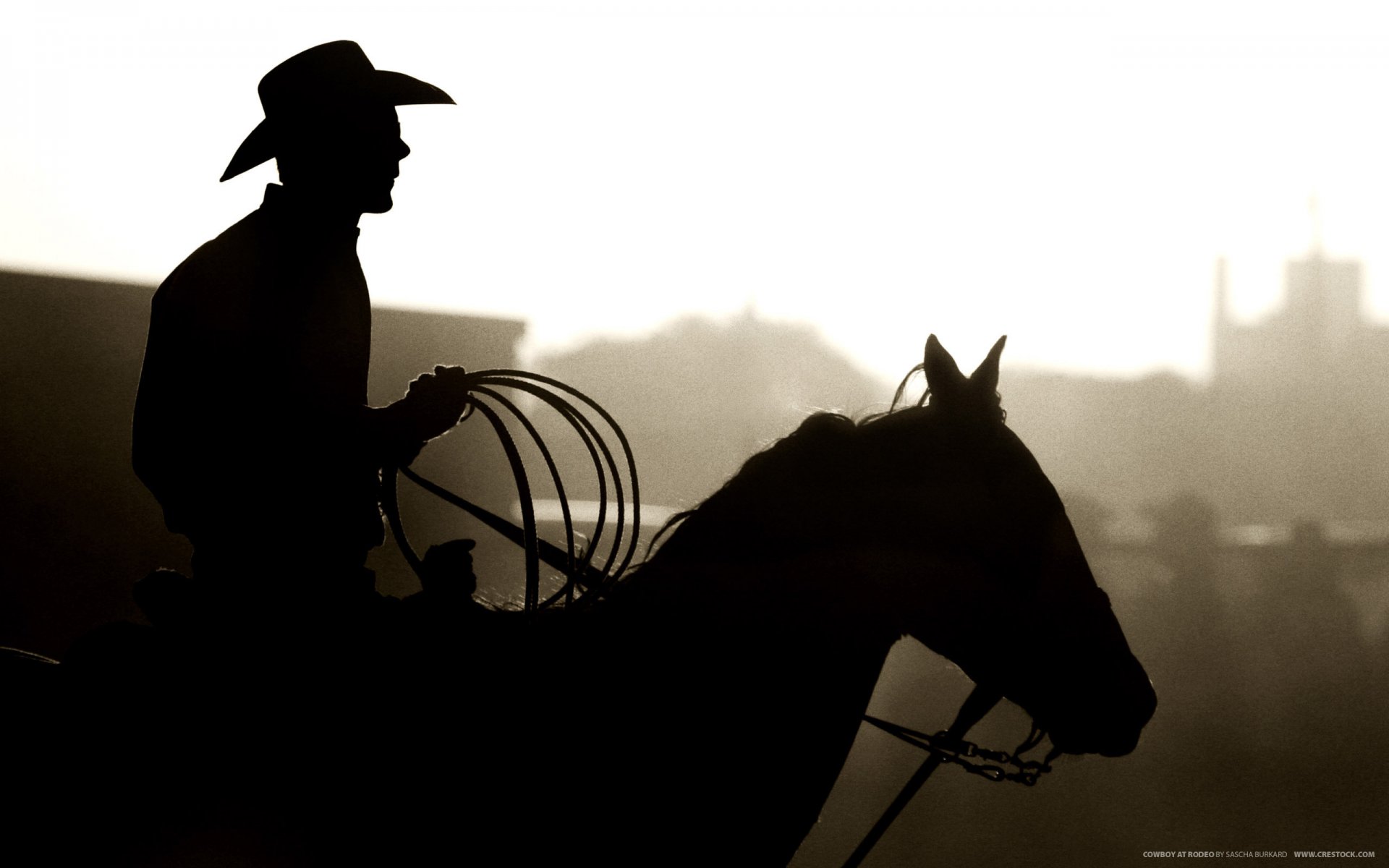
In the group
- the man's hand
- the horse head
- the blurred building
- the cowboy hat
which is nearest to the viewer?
the horse head

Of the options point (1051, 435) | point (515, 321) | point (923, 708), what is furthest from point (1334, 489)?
point (515, 321)

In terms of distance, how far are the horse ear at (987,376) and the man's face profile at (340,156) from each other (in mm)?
1890

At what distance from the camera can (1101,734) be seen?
3.74 meters

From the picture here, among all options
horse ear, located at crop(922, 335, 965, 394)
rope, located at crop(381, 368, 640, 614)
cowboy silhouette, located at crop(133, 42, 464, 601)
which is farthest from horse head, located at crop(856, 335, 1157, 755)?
cowboy silhouette, located at crop(133, 42, 464, 601)

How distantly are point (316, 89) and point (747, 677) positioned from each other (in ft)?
7.06

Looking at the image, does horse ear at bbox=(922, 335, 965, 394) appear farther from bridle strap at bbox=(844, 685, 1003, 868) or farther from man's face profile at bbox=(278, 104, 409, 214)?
man's face profile at bbox=(278, 104, 409, 214)

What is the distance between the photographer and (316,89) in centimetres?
428

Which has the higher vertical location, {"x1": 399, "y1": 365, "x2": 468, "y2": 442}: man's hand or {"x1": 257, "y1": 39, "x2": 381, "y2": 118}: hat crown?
{"x1": 257, "y1": 39, "x2": 381, "y2": 118}: hat crown

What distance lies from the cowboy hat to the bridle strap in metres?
2.46

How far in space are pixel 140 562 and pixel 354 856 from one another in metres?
17.9

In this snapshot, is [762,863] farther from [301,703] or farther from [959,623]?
[301,703]

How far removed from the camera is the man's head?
4.28 m

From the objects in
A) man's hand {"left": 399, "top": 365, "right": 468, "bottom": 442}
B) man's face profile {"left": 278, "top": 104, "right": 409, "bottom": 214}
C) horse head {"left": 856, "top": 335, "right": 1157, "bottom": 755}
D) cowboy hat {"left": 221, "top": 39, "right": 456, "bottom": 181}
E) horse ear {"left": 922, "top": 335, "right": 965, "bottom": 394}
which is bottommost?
horse head {"left": 856, "top": 335, "right": 1157, "bottom": 755}

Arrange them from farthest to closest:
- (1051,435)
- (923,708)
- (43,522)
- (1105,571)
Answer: (1051,435) → (1105,571) → (923,708) → (43,522)
